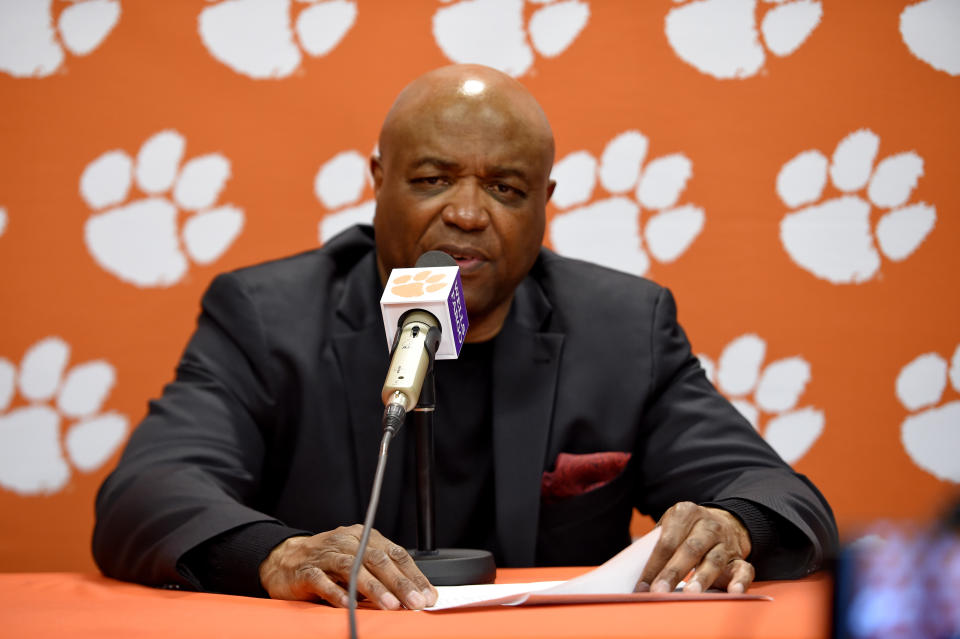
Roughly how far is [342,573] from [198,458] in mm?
558

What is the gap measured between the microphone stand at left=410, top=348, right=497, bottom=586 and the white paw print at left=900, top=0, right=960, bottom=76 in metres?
1.68

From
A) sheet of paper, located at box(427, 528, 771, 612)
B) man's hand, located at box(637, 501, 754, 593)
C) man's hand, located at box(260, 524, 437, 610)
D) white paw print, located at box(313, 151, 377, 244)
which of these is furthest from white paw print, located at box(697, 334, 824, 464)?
man's hand, located at box(260, 524, 437, 610)

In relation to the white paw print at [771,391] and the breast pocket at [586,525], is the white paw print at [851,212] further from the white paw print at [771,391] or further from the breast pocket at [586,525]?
the breast pocket at [586,525]

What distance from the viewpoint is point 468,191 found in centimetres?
168

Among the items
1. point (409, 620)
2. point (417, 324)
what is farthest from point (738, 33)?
point (409, 620)

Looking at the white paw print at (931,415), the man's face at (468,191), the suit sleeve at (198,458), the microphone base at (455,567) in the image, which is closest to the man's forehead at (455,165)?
the man's face at (468,191)

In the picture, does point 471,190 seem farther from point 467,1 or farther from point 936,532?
point 936,532

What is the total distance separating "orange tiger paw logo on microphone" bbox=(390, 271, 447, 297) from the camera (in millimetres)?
1094

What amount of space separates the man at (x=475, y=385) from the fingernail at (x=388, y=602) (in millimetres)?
600

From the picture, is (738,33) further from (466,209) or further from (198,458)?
(198,458)

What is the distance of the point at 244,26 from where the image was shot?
7.27ft

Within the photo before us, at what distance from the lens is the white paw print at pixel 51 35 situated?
7.22ft

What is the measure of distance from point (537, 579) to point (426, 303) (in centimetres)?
41

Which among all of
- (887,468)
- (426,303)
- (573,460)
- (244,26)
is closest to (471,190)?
(573,460)
